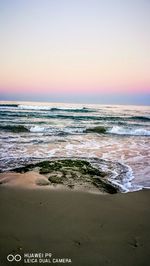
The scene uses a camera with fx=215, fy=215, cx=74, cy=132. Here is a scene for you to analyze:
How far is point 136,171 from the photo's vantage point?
19.1 ft

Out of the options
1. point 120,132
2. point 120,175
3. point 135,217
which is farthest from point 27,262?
point 120,132

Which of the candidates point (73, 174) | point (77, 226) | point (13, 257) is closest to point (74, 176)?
point (73, 174)

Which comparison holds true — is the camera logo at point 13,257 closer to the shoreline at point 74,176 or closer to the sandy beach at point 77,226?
the sandy beach at point 77,226

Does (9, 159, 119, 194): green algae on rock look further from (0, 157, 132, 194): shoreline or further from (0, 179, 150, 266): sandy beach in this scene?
(0, 179, 150, 266): sandy beach

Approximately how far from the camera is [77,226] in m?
2.85

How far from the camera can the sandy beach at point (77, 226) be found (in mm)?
2336

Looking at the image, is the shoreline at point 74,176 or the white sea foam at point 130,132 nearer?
the shoreline at point 74,176

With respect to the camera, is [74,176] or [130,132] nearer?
[74,176]

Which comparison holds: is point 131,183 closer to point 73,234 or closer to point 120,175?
point 120,175

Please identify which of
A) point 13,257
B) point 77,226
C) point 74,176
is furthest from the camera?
point 74,176

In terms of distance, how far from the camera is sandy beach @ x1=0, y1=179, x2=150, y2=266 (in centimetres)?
234

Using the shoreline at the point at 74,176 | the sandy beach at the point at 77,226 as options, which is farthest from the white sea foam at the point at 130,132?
the sandy beach at the point at 77,226

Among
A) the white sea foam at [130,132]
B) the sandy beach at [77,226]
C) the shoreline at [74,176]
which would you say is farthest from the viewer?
the white sea foam at [130,132]

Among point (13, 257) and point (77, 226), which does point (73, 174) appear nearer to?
point (77, 226)
